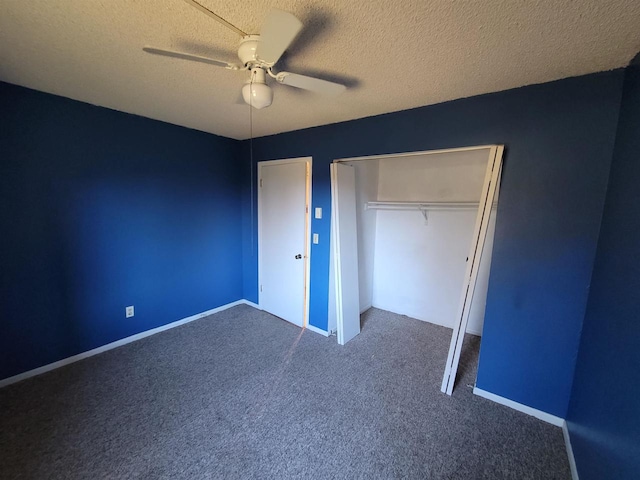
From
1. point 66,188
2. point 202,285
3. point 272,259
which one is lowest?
point 202,285

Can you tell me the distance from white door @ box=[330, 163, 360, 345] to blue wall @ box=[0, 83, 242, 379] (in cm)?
163

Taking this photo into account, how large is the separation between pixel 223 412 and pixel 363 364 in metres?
1.29

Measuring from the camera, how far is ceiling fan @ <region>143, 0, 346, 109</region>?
97 centimetres

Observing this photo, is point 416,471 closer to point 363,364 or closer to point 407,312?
point 363,364

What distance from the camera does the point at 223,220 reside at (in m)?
3.55

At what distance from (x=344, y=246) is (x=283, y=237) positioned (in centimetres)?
86

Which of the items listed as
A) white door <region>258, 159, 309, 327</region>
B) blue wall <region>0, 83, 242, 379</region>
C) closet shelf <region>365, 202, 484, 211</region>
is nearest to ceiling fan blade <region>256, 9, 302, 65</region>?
white door <region>258, 159, 309, 327</region>

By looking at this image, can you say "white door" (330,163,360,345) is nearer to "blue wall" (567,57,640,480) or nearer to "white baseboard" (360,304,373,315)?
"white baseboard" (360,304,373,315)

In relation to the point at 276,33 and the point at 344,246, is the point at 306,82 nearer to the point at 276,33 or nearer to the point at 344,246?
the point at 276,33

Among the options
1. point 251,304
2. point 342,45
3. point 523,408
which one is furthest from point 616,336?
point 251,304

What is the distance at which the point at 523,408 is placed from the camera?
1.99 m

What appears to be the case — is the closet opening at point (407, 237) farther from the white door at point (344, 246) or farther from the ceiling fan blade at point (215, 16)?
the ceiling fan blade at point (215, 16)

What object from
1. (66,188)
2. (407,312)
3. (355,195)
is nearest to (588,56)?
(355,195)

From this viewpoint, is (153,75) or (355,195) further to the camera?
(355,195)
